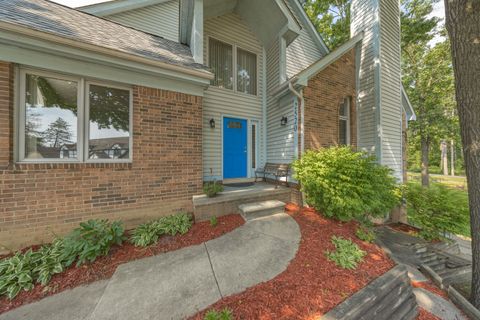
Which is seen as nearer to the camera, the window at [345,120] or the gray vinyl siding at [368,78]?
the gray vinyl siding at [368,78]

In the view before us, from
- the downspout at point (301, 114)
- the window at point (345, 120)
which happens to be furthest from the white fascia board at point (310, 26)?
the downspout at point (301, 114)

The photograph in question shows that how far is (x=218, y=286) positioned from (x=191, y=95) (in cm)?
388

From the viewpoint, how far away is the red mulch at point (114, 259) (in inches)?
93.2

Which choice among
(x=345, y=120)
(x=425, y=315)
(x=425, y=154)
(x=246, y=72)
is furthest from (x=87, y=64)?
(x=425, y=154)

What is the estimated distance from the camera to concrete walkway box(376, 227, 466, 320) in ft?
9.03

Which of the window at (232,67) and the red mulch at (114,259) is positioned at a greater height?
the window at (232,67)

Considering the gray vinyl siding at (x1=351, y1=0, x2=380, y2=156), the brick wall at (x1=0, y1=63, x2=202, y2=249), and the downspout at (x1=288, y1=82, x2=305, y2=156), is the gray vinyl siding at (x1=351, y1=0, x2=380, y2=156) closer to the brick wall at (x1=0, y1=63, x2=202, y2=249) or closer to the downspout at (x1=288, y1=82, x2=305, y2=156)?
the downspout at (x1=288, y1=82, x2=305, y2=156)

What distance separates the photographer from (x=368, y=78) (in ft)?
22.0

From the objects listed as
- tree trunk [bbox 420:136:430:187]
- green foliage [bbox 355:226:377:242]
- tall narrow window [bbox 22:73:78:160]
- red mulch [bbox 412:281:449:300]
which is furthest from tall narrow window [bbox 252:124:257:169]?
tree trunk [bbox 420:136:430:187]

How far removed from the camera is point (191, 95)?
4422 millimetres

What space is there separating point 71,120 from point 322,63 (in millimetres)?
6446

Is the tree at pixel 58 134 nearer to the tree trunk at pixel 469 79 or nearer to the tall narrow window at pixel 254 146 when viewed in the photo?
the tall narrow window at pixel 254 146

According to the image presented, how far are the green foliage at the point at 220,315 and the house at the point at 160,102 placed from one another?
2.59 meters

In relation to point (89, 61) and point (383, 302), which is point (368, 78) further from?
point (89, 61)
